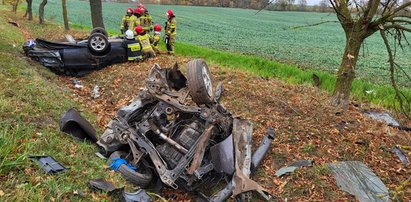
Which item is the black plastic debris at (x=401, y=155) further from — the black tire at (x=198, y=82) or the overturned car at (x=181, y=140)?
the black tire at (x=198, y=82)

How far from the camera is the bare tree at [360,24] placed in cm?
618

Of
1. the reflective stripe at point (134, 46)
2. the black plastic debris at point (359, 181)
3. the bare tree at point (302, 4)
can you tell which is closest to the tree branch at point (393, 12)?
the bare tree at point (302, 4)

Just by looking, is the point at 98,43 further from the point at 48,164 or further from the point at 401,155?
the point at 401,155

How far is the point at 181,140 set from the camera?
485 centimetres

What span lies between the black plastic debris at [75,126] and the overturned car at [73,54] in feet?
15.7

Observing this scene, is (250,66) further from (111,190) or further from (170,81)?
(111,190)

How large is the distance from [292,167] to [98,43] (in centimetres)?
626

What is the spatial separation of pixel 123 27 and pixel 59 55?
476cm

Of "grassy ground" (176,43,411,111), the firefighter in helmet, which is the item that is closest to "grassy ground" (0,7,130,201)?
"grassy ground" (176,43,411,111)

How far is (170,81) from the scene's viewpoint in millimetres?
5543

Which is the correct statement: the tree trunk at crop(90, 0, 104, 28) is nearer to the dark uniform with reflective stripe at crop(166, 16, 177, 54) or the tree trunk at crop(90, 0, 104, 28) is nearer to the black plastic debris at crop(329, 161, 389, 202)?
the dark uniform with reflective stripe at crop(166, 16, 177, 54)

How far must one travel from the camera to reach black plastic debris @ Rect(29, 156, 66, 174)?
12.0ft

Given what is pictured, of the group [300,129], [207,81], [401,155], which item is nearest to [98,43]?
[207,81]

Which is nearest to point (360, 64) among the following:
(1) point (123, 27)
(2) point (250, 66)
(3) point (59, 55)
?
(2) point (250, 66)
